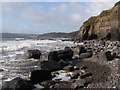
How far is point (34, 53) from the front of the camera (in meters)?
35.2

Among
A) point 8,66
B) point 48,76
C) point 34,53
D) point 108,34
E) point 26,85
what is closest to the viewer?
point 26,85

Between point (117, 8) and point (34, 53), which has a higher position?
point (117, 8)

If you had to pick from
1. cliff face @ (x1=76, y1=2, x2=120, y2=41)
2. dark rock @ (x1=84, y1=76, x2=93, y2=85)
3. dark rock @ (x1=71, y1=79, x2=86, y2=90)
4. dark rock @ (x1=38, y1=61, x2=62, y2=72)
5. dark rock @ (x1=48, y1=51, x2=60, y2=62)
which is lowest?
dark rock @ (x1=71, y1=79, x2=86, y2=90)

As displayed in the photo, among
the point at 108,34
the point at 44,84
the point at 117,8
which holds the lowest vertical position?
the point at 44,84

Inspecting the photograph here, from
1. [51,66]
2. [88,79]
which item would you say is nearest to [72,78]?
[88,79]

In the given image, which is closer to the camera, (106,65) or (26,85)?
(26,85)

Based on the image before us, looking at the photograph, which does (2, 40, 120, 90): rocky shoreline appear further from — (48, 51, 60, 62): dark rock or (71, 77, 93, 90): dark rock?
(48, 51, 60, 62): dark rock

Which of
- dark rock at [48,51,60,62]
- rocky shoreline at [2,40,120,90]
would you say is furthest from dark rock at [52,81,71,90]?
dark rock at [48,51,60,62]

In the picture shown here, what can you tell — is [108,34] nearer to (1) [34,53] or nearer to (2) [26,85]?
(1) [34,53]

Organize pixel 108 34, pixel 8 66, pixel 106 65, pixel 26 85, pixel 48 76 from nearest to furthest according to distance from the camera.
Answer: pixel 26 85 → pixel 48 76 → pixel 106 65 → pixel 8 66 → pixel 108 34

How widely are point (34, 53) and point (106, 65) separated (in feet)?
39.4

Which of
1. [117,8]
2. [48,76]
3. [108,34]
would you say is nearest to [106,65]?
[48,76]

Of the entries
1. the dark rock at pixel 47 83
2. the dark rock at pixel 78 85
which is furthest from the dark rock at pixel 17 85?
the dark rock at pixel 78 85

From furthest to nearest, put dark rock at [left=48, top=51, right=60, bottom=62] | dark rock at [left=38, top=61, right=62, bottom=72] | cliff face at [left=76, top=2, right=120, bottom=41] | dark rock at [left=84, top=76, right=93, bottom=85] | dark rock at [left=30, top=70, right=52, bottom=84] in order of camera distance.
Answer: cliff face at [left=76, top=2, right=120, bottom=41] → dark rock at [left=48, top=51, right=60, bottom=62] → dark rock at [left=38, top=61, right=62, bottom=72] → dark rock at [left=30, top=70, right=52, bottom=84] → dark rock at [left=84, top=76, right=93, bottom=85]
